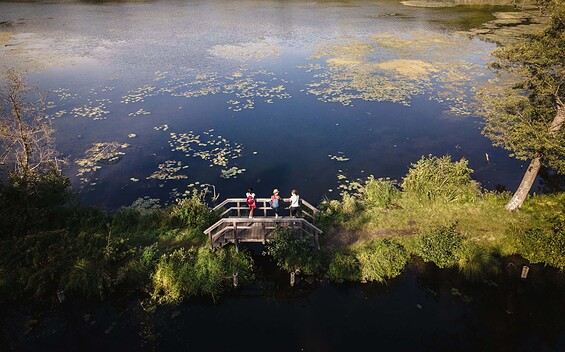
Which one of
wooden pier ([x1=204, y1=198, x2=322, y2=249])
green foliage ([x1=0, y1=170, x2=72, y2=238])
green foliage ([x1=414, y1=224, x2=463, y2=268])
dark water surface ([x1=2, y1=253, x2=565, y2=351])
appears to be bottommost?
dark water surface ([x1=2, y1=253, x2=565, y2=351])

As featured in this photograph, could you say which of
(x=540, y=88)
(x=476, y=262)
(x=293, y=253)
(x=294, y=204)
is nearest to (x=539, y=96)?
(x=540, y=88)

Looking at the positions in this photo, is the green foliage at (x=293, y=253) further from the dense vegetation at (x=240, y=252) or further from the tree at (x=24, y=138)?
the tree at (x=24, y=138)

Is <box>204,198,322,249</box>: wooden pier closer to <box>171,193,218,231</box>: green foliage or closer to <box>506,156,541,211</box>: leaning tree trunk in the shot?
<box>171,193,218,231</box>: green foliage

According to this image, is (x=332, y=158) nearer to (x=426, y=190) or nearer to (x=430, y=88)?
(x=426, y=190)

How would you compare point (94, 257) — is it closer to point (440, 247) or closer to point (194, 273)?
point (194, 273)

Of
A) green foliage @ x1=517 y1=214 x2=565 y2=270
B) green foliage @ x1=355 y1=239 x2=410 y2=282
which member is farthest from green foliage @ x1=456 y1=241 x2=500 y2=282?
green foliage @ x1=355 y1=239 x2=410 y2=282
